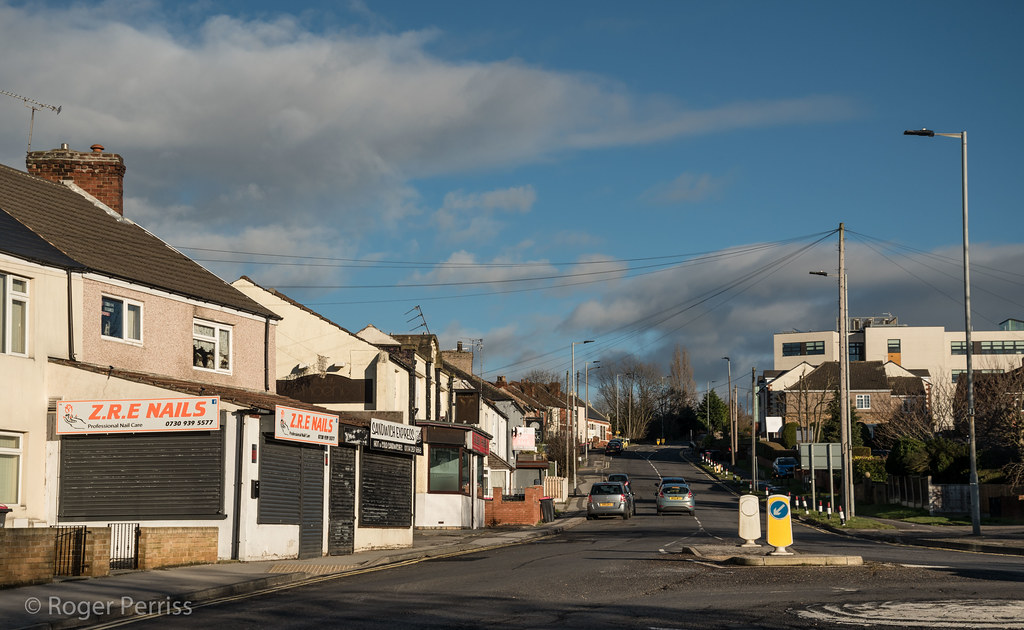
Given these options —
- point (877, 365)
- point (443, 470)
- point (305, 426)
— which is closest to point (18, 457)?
point (305, 426)

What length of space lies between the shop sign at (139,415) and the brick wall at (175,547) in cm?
212

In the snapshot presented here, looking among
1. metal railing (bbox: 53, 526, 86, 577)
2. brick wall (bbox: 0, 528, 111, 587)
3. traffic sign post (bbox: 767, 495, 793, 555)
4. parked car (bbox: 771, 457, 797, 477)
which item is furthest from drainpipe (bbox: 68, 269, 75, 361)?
parked car (bbox: 771, 457, 797, 477)

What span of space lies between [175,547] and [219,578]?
2738mm

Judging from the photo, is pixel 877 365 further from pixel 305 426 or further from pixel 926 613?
pixel 926 613

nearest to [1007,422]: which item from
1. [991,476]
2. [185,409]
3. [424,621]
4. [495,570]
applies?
[991,476]

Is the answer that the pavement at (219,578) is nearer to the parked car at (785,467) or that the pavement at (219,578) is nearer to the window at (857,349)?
the parked car at (785,467)

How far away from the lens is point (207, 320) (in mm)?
27453

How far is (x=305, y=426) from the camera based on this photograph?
23.0 meters

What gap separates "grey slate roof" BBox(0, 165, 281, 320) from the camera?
2302 centimetres

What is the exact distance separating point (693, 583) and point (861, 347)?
126365mm

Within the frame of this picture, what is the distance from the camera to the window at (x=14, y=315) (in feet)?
69.3

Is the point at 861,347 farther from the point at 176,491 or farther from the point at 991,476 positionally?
the point at 176,491

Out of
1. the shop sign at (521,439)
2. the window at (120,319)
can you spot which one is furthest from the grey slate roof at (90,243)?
the shop sign at (521,439)

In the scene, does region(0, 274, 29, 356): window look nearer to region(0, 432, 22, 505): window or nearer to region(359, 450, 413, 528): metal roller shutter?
region(0, 432, 22, 505): window
